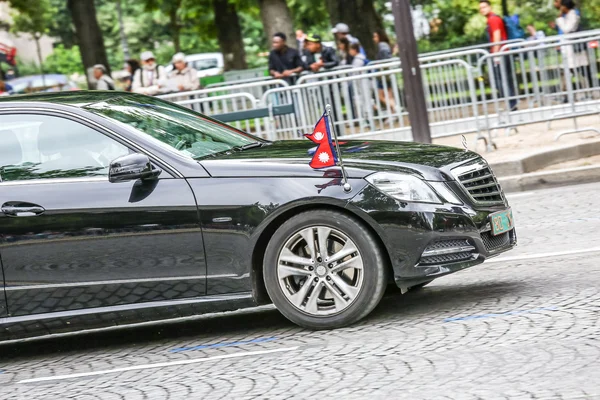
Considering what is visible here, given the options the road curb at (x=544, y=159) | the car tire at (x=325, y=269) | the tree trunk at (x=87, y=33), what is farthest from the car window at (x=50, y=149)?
the tree trunk at (x=87, y=33)

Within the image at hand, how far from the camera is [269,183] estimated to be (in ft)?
20.9

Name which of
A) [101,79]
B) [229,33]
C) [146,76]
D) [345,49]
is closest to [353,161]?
[345,49]

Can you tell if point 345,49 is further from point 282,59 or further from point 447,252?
point 447,252

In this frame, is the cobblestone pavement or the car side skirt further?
the car side skirt

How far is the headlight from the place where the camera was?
6289 millimetres

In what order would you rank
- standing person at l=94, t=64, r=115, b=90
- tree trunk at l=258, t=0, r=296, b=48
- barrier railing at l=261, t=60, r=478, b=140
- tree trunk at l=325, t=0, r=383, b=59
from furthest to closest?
1. tree trunk at l=325, t=0, r=383, b=59
2. tree trunk at l=258, t=0, r=296, b=48
3. standing person at l=94, t=64, r=115, b=90
4. barrier railing at l=261, t=60, r=478, b=140

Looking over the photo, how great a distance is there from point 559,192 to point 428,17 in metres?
27.3

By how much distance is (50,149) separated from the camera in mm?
6754

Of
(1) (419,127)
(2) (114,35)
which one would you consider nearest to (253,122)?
(1) (419,127)

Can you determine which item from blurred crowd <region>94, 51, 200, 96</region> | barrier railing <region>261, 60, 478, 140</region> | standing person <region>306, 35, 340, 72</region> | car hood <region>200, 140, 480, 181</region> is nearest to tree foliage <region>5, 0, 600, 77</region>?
blurred crowd <region>94, 51, 200, 96</region>

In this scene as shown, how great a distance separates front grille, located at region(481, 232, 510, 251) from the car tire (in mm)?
659

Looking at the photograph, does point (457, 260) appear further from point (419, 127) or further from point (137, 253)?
point (419, 127)

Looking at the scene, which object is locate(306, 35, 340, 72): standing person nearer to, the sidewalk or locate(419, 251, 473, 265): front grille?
the sidewalk

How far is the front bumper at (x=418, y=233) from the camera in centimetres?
625
